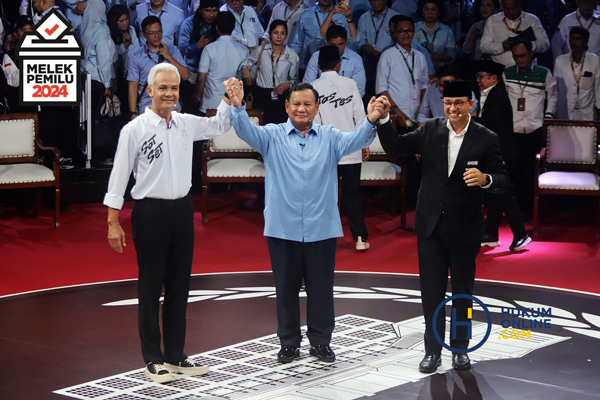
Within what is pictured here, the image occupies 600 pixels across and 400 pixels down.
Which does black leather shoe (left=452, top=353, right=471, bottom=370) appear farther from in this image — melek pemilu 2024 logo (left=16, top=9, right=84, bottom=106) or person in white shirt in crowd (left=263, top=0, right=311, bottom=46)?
melek pemilu 2024 logo (left=16, top=9, right=84, bottom=106)

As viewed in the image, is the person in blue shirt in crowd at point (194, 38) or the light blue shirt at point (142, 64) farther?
the person in blue shirt in crowd at point (194, 38)

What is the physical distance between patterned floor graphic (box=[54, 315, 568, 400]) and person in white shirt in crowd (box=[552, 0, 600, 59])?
18.2 ft

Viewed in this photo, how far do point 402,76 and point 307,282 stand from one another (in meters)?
5.01

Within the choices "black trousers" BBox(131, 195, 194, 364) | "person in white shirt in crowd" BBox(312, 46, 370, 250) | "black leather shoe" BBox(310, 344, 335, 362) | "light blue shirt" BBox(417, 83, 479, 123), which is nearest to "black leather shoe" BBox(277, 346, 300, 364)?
"black leather shoe" BBox(310, 344, 335, 362)

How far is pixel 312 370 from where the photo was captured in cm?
447

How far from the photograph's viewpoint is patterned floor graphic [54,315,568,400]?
413 centimetres

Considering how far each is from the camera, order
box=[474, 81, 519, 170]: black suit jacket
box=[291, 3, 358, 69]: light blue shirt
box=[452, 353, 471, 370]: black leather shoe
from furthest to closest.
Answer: box=[291, 3, 358, 69]: light blue shirt → box=[474, 81, 519, 170]: black suit jacket → box=[452, 353, 471, 370]: black leather shoe

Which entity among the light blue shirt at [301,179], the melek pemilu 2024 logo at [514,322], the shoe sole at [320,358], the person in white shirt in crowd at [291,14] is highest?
the person in white shirt in crowd at [291,14]

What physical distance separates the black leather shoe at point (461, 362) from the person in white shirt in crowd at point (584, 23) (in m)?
6.29

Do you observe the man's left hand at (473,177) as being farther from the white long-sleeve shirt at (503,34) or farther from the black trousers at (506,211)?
the white long-sleeve shirt at (503,34)

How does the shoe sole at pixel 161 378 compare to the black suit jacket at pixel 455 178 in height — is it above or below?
below

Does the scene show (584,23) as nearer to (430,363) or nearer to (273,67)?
(273,67)

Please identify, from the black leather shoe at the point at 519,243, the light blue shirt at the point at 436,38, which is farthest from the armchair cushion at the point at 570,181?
the light blue shirt at the point at 436,38

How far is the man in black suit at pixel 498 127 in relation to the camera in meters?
7.36
